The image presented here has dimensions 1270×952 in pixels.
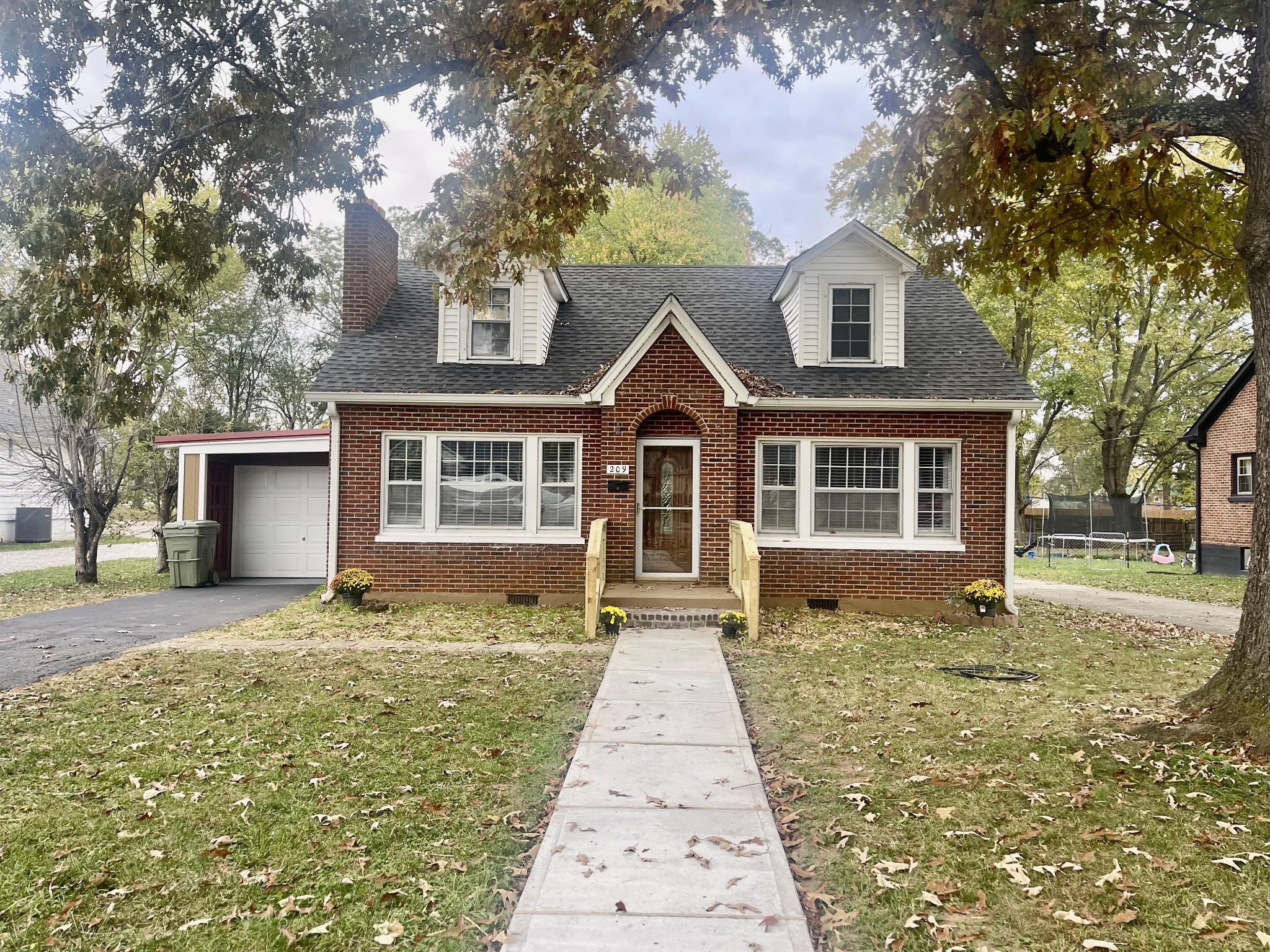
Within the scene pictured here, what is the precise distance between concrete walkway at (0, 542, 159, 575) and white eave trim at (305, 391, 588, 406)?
11.3m

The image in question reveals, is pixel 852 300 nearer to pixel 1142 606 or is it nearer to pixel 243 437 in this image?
pixel 1142 606

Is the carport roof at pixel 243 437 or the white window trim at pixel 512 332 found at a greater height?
the white window trim at pixel 512 332

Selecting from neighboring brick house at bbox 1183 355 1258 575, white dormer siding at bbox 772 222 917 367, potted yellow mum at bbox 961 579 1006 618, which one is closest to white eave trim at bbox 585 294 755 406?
white dormer siding at bbox 772 222 917 367

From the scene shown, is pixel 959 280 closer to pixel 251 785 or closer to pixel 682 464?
pixel 682 464

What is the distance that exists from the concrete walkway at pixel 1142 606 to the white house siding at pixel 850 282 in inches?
238

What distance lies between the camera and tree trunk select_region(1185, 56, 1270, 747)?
5.66 m

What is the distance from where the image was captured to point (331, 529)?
41.4ft

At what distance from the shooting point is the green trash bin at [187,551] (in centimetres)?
1505

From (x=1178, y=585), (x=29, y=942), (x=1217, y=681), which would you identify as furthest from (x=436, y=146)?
(x=1178, y=585)

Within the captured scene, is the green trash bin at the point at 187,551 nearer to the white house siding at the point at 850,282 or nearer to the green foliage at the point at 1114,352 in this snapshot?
the white house siding at the point at 850,282

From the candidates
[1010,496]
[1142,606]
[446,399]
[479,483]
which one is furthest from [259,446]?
[1142,606]

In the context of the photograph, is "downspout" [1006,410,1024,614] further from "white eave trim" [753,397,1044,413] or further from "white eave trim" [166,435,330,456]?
"white eave trim" [166,435,330,456]

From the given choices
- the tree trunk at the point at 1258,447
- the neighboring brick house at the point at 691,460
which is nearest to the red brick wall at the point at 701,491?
the neighboring brick house at the point at 691,460

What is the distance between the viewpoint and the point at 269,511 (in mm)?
16875
